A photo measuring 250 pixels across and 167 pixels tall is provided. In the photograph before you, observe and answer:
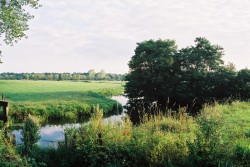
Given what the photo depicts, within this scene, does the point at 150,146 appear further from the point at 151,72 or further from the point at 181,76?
the point at 151,72

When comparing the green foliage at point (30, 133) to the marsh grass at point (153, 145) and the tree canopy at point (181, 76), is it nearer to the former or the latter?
the marsh grass at point (153, 145)

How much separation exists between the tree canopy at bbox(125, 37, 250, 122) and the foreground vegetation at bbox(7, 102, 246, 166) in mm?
26397

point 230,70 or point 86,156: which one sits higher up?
point 230,70

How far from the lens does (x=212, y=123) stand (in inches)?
316

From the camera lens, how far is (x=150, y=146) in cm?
941

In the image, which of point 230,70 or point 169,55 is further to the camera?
point 169,55

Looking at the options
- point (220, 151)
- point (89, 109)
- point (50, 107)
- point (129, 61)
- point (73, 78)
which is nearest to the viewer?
point (220, 151)

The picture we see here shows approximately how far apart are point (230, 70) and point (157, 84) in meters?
11.5

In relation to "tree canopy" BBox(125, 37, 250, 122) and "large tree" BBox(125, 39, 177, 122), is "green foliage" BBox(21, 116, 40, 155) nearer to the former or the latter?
"tree canopy" BBox(125, 37, 250, 122)

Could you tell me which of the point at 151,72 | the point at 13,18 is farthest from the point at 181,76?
the point at 13,18

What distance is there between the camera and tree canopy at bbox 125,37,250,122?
38688mm

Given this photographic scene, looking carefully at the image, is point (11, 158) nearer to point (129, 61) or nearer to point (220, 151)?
point (220, 151)

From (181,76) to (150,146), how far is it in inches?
1366

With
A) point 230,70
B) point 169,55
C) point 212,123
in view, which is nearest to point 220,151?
point 212,123
